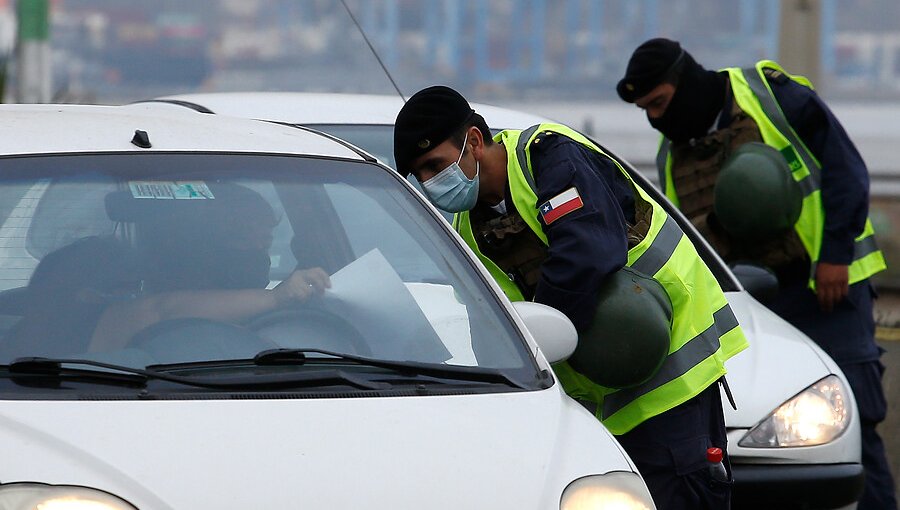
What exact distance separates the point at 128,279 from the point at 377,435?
2.25 ft

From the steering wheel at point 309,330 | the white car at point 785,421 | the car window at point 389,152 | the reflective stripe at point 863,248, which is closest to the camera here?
the steering wheel at point 309,330

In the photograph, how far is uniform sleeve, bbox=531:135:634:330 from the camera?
338 cm

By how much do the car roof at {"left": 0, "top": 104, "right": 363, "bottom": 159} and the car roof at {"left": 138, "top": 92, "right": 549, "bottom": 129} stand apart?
1.08 metres

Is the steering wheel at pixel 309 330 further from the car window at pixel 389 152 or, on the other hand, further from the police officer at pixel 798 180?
the police officer at pixel 798 180

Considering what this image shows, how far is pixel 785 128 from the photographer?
5266 millimetres

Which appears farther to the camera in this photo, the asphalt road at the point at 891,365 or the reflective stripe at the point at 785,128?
the asphalt road at the point at 891,365

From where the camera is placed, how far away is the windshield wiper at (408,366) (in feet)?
9.75

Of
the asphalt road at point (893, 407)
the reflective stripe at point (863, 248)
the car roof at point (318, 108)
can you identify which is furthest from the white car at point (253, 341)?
the asphalt road at point (893, 407)

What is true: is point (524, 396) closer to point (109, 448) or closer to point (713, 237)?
point (109, 448)

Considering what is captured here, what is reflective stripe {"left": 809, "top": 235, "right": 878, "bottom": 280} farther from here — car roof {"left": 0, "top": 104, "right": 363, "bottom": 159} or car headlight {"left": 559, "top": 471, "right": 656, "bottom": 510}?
car headlight {"left": 559, "top": 471, "right": 656, "bottom": 510}

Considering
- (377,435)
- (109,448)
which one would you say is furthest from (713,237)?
(109,448)

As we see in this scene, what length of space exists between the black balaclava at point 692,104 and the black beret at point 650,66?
64 mm

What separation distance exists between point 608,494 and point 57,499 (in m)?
1.00

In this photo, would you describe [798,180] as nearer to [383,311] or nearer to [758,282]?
[758,282]
